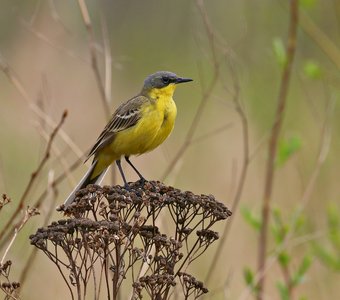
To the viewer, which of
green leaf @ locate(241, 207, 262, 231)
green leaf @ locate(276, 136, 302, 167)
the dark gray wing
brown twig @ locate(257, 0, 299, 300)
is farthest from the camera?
the dark gray wing

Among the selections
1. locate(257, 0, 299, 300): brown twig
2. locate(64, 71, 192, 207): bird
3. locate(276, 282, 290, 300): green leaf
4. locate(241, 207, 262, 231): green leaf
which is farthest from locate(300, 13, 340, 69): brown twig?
locate(276, 282, 290, 300): green leaf

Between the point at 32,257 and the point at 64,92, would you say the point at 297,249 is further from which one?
the point at 64,92

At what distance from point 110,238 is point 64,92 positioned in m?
8.10

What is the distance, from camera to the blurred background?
21.7 feet

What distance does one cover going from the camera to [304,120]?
31.0 feet

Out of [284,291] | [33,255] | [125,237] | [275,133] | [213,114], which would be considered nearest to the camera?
[125,237]

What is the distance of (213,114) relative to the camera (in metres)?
11.7

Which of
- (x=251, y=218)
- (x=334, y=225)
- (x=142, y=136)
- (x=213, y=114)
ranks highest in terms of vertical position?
(x=213, y=114)

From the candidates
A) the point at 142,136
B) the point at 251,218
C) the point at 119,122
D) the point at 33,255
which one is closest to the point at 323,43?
the point at 251,218

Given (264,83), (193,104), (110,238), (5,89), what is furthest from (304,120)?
(110,238)

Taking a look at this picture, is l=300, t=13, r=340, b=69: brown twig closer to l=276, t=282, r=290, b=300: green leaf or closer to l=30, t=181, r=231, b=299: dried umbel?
l=276, t=282, r=290, b=300: green leaf

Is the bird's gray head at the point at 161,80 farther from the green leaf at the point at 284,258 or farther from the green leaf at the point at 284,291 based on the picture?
the green leaf at the point at 284,291

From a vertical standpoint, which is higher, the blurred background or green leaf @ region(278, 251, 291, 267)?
the blurred background

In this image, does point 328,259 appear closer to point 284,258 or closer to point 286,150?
point 284,258
